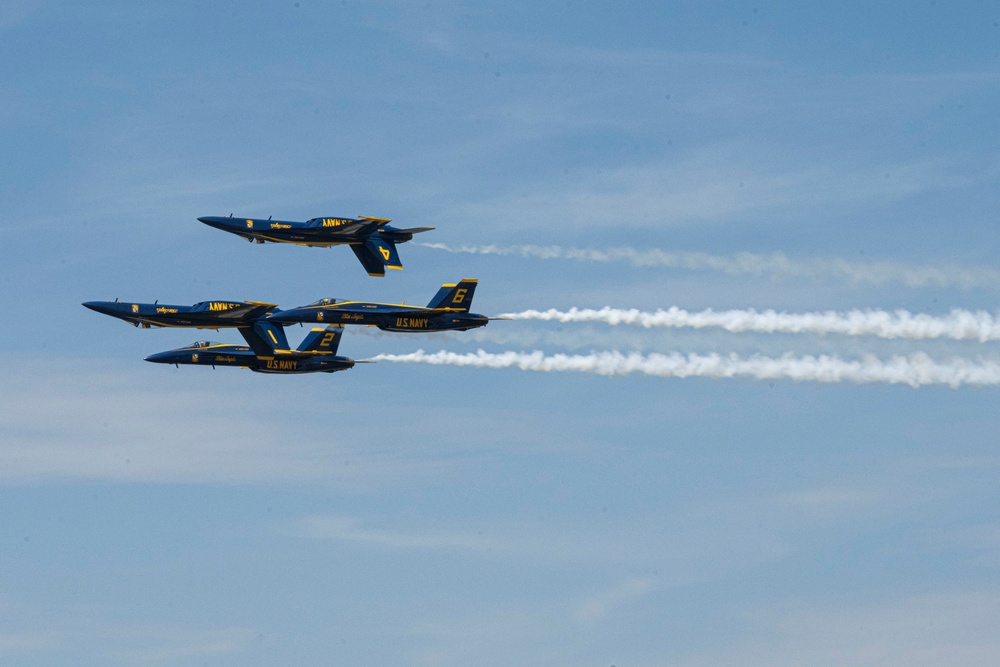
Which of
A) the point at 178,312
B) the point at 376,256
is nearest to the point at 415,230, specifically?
the point at 376,256

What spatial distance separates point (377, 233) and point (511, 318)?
628 inches

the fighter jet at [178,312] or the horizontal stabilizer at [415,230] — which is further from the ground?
the horizontal stabilizer at [415,230]

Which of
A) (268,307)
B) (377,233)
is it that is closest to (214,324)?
(268,307)

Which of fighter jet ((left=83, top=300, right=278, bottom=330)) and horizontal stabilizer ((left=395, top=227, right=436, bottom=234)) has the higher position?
horizontal stabilizer ((left=395, top=227, right=436, bottom=234))

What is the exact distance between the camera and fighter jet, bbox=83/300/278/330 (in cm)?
19725

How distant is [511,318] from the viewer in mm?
196125

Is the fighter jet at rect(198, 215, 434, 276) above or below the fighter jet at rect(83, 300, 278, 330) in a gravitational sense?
above

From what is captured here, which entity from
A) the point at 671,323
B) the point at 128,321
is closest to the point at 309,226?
the point at 128,321

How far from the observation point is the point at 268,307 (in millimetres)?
199000

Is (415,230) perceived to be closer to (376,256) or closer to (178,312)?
(376,256)

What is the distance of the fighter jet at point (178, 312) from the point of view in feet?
647

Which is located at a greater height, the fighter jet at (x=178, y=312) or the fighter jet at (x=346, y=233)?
the fighter jet at (x=346, y=233)

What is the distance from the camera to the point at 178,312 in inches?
7771

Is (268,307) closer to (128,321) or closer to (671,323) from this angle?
(128,321)
